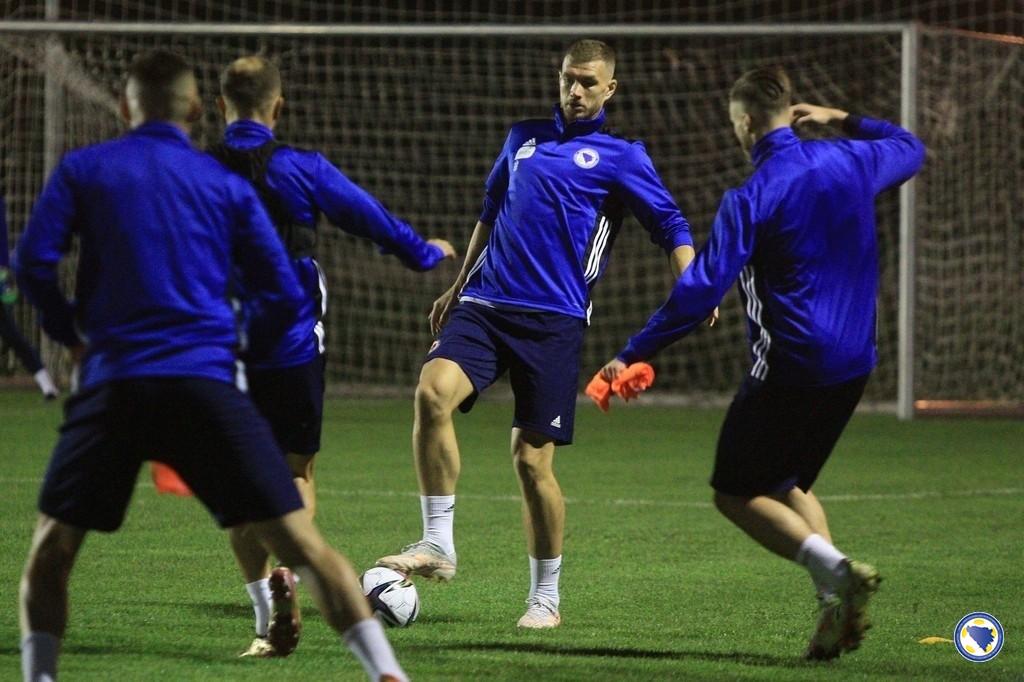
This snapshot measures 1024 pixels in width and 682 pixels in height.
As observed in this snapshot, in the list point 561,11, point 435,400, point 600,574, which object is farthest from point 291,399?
point 561,11

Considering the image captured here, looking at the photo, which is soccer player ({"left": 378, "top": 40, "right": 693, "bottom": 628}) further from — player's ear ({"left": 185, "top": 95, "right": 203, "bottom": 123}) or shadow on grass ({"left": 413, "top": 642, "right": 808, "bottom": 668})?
player's ear ({"left": 185, "top": 95, "right": 203, "bottom": 123})

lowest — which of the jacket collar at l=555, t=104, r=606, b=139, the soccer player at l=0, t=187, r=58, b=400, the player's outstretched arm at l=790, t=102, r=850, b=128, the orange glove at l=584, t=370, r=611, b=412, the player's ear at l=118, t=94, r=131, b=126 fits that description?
the soccer player at l=0, t=187, r=58, b=400

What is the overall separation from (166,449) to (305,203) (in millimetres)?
1502

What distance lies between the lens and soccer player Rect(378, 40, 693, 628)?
667cm

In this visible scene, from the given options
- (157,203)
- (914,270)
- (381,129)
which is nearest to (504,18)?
(381,129)

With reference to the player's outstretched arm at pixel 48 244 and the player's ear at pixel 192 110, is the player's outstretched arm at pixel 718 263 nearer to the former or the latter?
the player's ear at pixel 192 110

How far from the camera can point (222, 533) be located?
347 inches

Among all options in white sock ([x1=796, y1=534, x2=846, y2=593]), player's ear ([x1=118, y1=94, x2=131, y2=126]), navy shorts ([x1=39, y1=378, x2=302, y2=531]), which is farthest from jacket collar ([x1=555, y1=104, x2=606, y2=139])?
navy shorts ([x1=39, y1=378, x2=302, y2=531])

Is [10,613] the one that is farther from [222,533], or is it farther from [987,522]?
[987,522]

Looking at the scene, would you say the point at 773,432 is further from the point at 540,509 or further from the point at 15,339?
the point at 15,339

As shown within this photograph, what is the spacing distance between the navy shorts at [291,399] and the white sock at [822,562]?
1592mm

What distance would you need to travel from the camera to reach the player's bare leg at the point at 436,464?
6625 millimetres

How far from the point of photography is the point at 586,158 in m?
6.86

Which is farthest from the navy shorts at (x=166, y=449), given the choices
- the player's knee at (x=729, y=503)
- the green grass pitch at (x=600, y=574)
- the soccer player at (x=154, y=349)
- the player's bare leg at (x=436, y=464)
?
the player's bare leg at (x=436, y=464)
